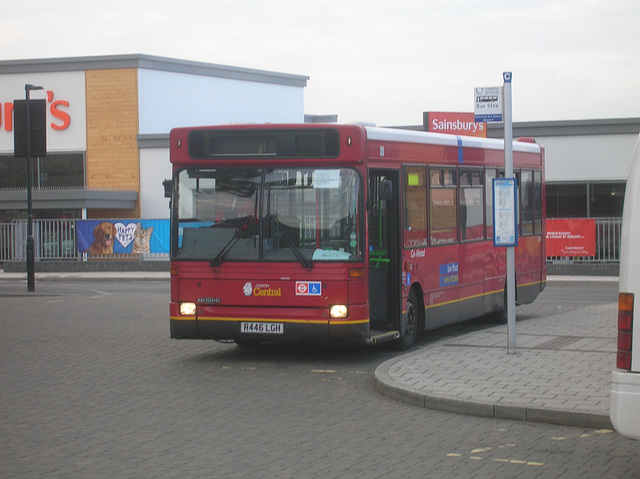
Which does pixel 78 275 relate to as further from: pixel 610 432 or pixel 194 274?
pixel 610 432

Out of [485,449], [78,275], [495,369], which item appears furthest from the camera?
[78,275]

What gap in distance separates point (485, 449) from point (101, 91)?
131 ft

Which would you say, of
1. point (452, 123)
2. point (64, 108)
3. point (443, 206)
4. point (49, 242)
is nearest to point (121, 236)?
point (49, 242)

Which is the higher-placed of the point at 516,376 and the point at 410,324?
the point at 410,324

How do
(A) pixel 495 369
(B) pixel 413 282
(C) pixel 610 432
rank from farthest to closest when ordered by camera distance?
(B) pixel 413 282, (A) pixel 495 369, (C) pixel 610 432

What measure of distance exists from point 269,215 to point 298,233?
1.35ft

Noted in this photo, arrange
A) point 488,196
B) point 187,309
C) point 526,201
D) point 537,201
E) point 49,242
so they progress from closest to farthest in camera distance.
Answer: point 187,309 < point 488,196 < point 526,201 < point 537,201 < point 49,242

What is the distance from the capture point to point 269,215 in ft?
39.5

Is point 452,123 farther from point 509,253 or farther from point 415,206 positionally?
point 509,253

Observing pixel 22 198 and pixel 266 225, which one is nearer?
pixel 266 225

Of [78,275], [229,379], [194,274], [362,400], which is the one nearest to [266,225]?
[194,274]

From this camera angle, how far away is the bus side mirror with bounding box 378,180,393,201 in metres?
11.9

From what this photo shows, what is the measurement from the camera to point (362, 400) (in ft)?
32.3

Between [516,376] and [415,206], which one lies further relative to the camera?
[415,206]
